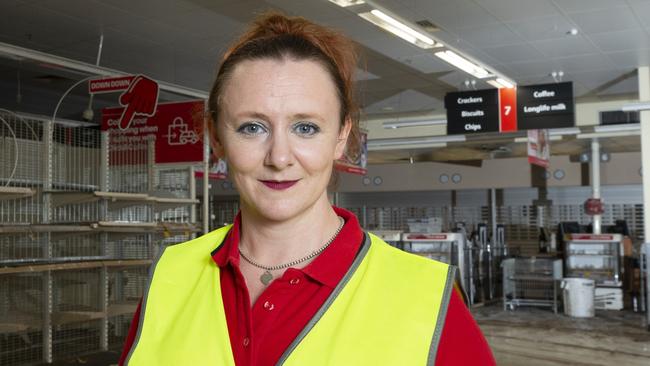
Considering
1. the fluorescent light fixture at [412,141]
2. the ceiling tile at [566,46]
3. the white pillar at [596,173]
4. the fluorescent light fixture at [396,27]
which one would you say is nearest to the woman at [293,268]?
the fluorescent light fixture at [396,27]

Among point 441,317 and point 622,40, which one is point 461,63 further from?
point 441,317

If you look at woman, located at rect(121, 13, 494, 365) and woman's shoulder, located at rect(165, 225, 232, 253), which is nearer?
woman, located at rect(121, 13, 494, 365)

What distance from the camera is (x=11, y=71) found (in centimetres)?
962

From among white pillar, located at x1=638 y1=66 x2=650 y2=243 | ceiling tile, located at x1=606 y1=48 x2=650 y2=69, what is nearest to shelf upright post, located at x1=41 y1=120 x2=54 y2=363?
ceiling tile, located at x1=606 y1=48 x2=650 y2=69

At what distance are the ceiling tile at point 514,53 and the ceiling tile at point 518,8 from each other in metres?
1.24

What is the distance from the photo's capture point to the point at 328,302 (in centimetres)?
111

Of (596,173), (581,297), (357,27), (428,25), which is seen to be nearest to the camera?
(428,25)

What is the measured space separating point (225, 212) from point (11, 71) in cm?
997

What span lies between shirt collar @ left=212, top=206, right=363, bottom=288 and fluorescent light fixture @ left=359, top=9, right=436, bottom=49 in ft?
16.3

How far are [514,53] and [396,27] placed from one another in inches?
121

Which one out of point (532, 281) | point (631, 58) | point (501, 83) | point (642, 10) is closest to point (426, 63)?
point (501, 83)

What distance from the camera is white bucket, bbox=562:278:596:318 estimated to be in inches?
441

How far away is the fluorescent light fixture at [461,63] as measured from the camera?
24.5ft

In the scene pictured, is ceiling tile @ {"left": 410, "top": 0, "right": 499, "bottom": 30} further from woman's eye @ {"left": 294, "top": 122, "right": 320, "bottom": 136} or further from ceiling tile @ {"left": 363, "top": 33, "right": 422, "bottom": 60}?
woman's eye @ {"left": 294, "top": 122, "right": 320, "bottom": 136}
